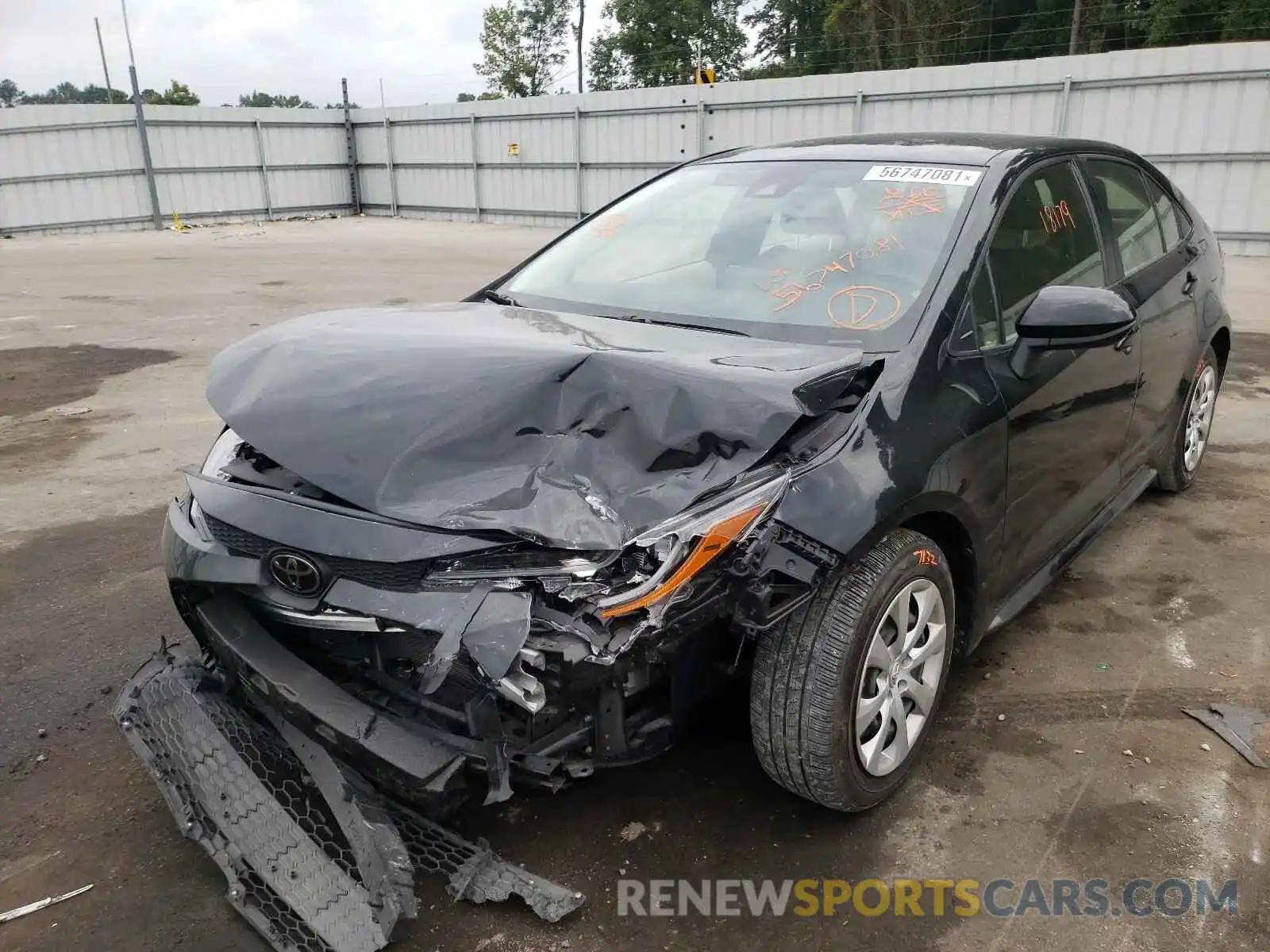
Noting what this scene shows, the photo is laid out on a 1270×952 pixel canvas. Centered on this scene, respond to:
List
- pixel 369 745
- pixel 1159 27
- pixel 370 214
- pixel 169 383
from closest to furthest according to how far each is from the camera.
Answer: pixel 369 745
pixel 169 383
pixel 370 214
pixel 1159 27

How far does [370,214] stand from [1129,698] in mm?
27300

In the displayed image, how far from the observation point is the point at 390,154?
84.5 feet

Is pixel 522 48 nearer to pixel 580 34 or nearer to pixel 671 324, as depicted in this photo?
pixel 580 34

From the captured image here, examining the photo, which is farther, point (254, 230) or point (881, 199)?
point (254, 230)

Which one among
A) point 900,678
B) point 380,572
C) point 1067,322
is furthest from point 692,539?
point 1067,322

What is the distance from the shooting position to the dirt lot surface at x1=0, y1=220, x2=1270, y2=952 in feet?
6.87

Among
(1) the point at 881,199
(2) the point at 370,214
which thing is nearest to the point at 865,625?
(1) the point at 881,199

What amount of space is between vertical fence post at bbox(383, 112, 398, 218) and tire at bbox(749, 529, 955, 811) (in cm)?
2607

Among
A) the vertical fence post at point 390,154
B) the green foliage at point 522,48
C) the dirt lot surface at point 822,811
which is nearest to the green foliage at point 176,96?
the green foliage at point 522,48

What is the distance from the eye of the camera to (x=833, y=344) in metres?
2.56

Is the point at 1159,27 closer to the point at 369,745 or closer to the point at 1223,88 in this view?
the point at 1223,88

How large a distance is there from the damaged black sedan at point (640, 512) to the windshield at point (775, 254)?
0.01 m

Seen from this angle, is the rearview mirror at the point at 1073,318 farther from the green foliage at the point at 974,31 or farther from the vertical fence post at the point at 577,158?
the green foliage at the point at 974,31

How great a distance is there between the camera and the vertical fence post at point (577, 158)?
20.7 m
